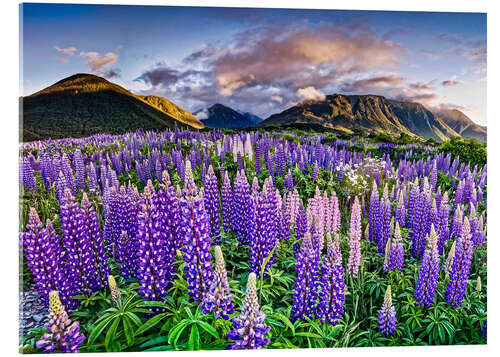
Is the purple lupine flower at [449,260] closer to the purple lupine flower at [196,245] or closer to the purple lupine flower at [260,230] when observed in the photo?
the purple lupine flower at [260,230]

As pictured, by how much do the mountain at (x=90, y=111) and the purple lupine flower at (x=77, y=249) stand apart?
4.82ft

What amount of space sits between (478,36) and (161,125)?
13.9 ft

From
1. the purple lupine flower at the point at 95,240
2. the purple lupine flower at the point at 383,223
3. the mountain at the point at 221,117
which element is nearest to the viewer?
the purple lupine flower at the point at 95,240

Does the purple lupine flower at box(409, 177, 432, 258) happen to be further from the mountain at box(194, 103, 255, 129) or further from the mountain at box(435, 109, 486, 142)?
the mountain at box(194, 103, 255, 129)

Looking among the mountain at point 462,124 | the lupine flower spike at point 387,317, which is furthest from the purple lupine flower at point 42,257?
the mountain at point 462,124

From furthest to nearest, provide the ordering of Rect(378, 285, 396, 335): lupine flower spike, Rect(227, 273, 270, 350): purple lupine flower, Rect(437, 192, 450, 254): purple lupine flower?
Rect(437, 192, 450, 254): purple lupine flower < Rect(378, 285, 396, 335): lupine flower spike < Rect(227, 273, 270, 350): purple lupine flower

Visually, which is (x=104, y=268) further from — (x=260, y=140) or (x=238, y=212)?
(x=260, y=140)

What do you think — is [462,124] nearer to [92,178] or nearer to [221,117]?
[221,117]

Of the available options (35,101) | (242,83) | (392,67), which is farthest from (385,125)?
(35,101)

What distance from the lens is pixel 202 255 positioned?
252cm

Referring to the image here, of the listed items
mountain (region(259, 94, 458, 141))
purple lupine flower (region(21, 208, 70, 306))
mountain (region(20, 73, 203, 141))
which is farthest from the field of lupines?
mountain (region(259, 94, 458, 141))

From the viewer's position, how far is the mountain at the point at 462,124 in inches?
169

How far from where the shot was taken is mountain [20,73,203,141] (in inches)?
146

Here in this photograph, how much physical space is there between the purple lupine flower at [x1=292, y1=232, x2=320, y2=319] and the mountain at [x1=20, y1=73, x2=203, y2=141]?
7.69ft
